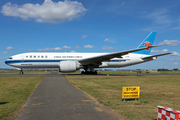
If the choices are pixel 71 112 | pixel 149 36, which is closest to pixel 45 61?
pixel 149 36

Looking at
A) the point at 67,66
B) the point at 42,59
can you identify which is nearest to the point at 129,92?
the point at 67,66

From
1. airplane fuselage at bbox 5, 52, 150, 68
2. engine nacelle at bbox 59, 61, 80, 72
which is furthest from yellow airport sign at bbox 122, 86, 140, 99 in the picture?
airplane fuselage at bbox 5, 52, 150, 68

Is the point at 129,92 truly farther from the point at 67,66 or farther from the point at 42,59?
the point at 42,59

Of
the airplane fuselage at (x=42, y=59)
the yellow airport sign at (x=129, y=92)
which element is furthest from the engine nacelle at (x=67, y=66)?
the yellow airport sign at (x=129, y=92)

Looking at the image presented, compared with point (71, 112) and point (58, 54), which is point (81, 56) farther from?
point (71, 112)

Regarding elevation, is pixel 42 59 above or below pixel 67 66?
above

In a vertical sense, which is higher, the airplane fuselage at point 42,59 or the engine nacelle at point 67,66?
the airplane fuselage at point 42,59

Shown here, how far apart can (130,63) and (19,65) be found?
21898 millimetres

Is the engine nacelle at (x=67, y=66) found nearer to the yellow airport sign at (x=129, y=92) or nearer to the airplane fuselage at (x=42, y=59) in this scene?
the airplane fuselage at (x=42, y=59)

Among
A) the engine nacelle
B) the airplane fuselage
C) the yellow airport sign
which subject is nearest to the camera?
the yellow airport sign

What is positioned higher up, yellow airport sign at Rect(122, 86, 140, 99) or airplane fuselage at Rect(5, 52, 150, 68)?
airplane fuselage at Rect(5, 52, 150, 68)

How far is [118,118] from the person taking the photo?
17.5 feet

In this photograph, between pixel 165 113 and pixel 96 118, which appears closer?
pixel 165 113

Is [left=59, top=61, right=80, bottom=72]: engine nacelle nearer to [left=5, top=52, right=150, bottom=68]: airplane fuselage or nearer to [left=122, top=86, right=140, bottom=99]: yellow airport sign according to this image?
[left=5, top=52, right=150, bottom=68]: airplane fuselage
